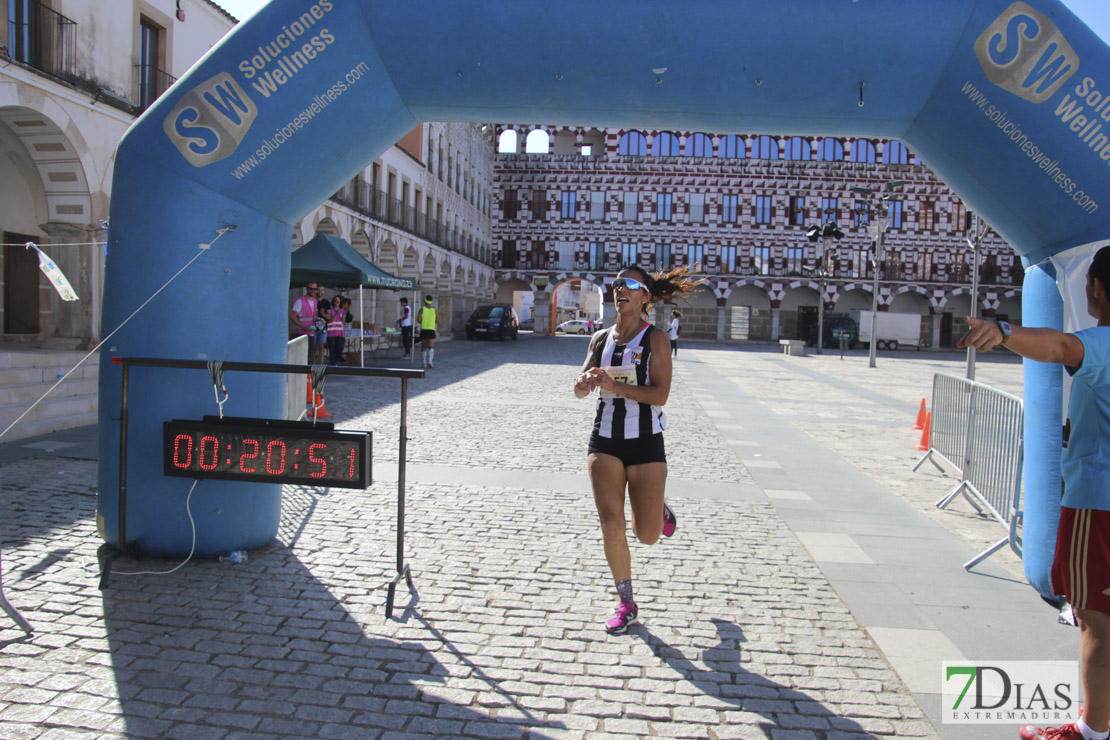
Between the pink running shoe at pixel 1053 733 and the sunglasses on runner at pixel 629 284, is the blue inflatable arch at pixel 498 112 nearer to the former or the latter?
the sunglasses on runner at pixel 629 284

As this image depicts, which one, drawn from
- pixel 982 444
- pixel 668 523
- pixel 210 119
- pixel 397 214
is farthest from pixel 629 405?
pixel 397 214

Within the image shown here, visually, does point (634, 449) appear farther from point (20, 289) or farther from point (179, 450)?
point (20, 289)

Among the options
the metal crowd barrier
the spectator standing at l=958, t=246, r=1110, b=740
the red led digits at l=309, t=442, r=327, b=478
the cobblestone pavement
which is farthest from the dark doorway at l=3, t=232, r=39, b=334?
the spectator standing at l=958, t=246, r=1110, b=740

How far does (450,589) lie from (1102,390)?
3.33m

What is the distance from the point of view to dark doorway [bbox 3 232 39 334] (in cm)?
1396

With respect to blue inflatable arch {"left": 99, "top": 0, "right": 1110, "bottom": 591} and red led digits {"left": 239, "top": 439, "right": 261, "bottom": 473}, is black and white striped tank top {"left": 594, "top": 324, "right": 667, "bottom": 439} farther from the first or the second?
red led digits {"left": 239, "top": 439, "right": 261, "bottom": 473}

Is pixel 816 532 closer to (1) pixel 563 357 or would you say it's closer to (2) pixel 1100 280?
(2) pixel 1100 280

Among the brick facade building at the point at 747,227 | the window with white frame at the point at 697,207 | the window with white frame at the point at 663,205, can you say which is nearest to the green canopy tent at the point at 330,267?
the brick facade building at the point at 747,227

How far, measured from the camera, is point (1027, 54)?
3.87 m

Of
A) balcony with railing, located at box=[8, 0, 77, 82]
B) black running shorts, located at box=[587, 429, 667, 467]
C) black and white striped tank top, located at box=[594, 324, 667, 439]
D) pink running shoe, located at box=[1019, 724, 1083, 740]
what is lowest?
pink running shoe, located at box=[1019, 724, 1083, 740]

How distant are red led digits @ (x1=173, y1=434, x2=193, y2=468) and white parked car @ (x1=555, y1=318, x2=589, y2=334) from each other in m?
54.1

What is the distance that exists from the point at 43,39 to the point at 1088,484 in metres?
15.3

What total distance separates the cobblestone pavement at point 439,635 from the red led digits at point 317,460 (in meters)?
0.69

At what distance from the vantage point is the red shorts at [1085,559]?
2.66 m
